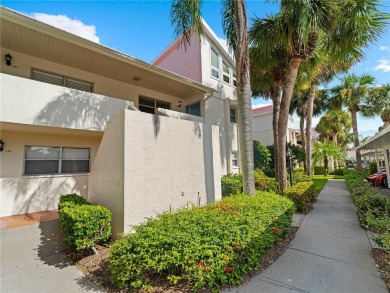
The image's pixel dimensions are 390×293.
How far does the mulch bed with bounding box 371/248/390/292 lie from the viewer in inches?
146

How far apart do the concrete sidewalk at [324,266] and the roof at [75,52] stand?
9.33m

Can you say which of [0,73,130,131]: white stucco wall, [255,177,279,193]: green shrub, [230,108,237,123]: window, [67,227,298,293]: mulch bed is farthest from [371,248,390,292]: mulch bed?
[230,108,237,123]: window

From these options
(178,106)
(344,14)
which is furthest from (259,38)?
(178,106)

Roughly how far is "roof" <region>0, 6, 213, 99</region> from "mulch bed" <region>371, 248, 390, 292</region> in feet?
33.8

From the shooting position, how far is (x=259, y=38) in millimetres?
9688

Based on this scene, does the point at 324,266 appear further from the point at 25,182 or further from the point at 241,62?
the point at 25,182

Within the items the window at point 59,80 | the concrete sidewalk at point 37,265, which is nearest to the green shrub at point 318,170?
the window at point 59,80

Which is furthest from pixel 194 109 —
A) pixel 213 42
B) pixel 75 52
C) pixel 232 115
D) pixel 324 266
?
pixel 324 266

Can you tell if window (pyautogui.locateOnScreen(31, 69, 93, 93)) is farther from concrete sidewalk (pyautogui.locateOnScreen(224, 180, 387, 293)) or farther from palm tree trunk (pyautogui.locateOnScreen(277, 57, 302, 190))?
concrete sidewalk (pyautogui.locateOnScreen(224, 180, 387, 293))

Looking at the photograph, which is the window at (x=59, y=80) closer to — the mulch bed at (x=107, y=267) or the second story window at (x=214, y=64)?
the mulch bed at (x=107, y=267)

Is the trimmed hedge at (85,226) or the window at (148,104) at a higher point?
the window at (148,104)

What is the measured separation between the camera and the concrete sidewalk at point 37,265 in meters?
3.78

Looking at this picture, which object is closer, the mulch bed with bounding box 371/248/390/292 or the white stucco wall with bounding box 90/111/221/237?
the mulch bed with bounding box 371/248/390/292

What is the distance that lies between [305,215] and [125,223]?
7.07 m
